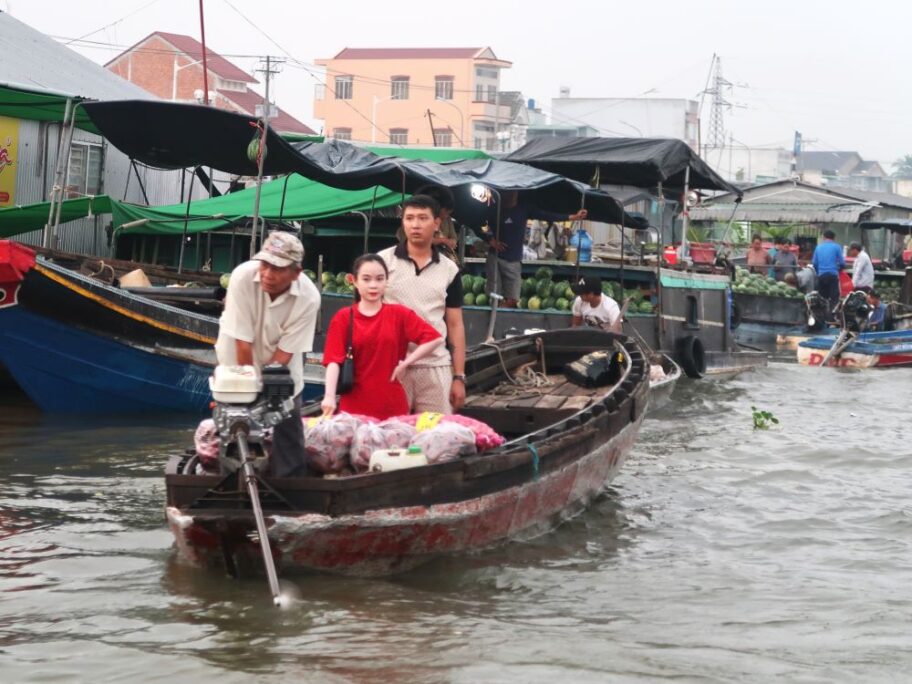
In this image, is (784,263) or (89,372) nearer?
(89,372)

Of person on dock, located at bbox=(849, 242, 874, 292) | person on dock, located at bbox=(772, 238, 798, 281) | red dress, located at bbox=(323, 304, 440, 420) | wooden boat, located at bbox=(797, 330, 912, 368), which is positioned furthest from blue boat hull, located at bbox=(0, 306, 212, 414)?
person on dock, located at bbox=(772, 238, 798, 281)

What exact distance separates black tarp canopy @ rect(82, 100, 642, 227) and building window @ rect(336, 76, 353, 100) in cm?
5920

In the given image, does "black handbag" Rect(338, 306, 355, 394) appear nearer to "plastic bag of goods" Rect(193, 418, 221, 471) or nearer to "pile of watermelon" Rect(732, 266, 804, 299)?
"plastic bag of goods" Rect(193, 418, 221, 471)

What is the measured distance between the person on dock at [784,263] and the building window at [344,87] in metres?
48.0

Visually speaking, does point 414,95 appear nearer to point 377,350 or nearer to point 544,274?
point 544,274

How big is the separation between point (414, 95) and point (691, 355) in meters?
55.9

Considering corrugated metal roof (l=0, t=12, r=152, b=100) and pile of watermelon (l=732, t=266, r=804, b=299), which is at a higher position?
corrugated metal roof (l=0, t=12, r=152, b=100)

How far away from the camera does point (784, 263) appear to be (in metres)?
27.2

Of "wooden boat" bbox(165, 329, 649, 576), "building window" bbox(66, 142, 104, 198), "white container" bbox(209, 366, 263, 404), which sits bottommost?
"wooden boat" bbox(165, 329, 649, 576)

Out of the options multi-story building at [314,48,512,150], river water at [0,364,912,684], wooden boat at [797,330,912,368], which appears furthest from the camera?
multi-story building at [314,48,512,150]

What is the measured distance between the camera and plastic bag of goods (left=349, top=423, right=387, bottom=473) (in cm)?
635

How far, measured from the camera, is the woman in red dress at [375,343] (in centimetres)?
669

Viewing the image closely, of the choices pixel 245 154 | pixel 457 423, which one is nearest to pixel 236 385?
pixel 457 423

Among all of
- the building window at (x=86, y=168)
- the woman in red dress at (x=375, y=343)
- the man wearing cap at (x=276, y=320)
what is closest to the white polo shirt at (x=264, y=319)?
the man wearing cap at (x=276, y=320)
